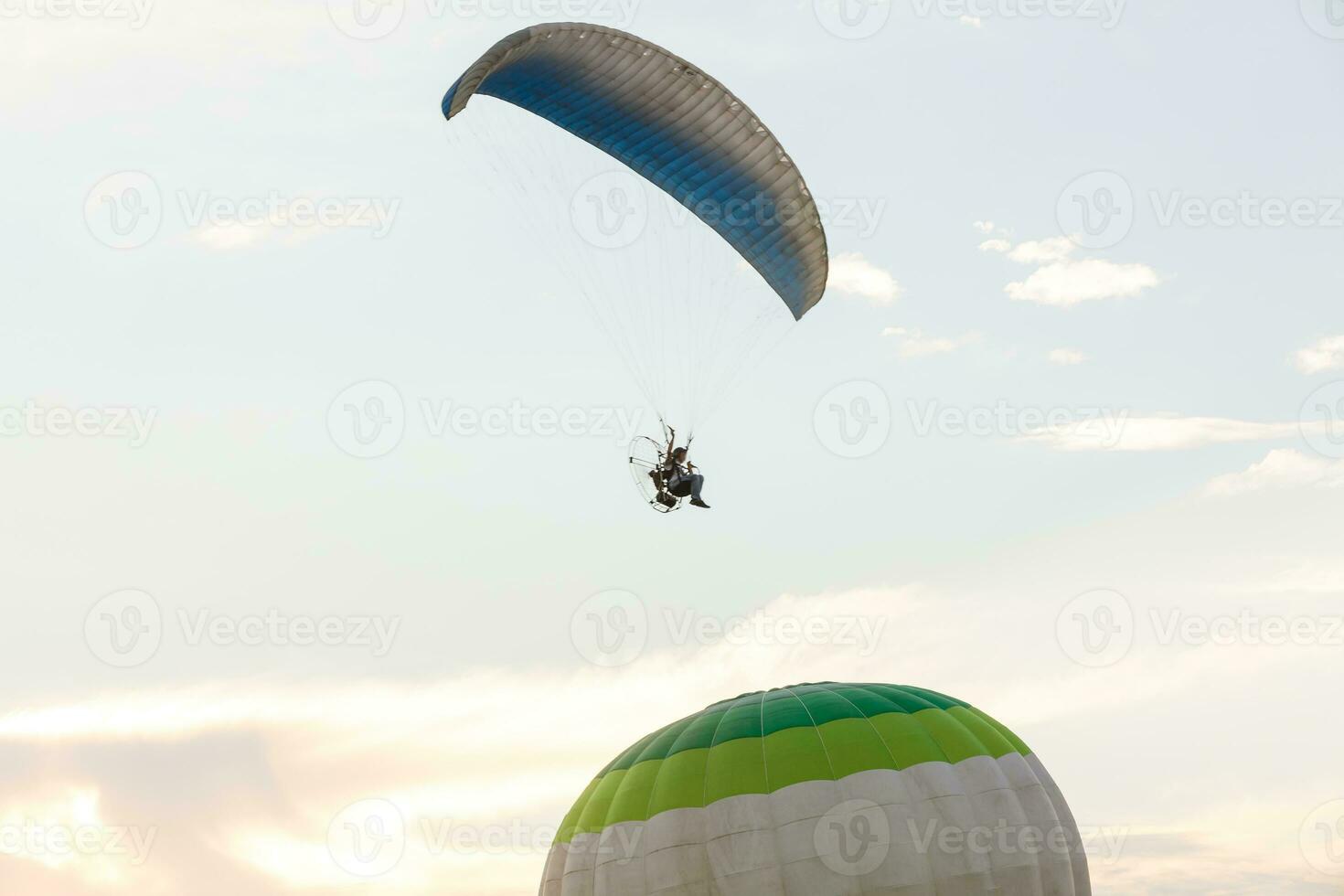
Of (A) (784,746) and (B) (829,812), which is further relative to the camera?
(A) (784,746)

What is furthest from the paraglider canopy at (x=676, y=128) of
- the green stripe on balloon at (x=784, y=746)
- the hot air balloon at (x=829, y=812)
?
the hot air balloon at (x=829, y=812)

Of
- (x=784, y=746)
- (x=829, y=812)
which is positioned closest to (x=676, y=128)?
(x=784, y=746)

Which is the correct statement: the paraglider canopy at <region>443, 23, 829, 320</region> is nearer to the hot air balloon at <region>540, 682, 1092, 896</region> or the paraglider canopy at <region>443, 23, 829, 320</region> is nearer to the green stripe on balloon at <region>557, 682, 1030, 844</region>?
the green stripe on balloon at <region>557, 682, 1030, 844</region>

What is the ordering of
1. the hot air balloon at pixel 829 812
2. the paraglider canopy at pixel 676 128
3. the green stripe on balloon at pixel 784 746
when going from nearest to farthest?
the paraglider canopy at pixel 676 128 → the hot air balloon at pixel 829 812 → the green stripe on balloon at pixel 784 746

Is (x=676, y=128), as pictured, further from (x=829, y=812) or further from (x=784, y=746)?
(x=829, y=812)

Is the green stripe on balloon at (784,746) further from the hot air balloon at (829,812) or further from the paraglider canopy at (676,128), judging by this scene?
the paraglider canopy at (676,128)

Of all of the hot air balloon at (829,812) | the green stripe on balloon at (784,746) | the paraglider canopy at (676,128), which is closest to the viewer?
the paraglider canopy at (676,128)

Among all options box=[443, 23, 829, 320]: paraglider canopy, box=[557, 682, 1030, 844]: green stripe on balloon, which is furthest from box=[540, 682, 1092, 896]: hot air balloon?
box=[443, 23, 829, 320]: paraglider canopy

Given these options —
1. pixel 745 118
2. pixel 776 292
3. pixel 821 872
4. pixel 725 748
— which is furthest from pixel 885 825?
pixel 745 118

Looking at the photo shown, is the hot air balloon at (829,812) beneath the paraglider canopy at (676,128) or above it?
beneath

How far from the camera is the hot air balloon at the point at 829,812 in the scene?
29.7 m

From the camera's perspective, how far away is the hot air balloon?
29.7 meters

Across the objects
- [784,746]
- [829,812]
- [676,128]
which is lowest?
[829,812]

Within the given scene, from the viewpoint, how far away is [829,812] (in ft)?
98.3
